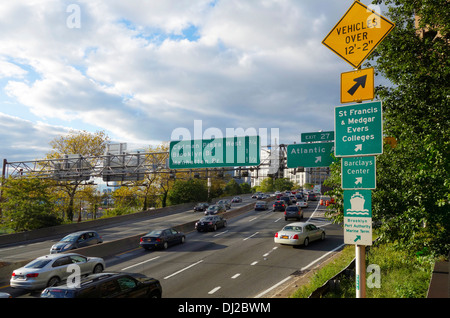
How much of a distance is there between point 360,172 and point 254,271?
10687 millimetres

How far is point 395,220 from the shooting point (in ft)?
33.9

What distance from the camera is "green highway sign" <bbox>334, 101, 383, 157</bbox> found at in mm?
5004

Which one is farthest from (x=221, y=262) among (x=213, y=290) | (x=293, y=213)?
(x=293, y=213)

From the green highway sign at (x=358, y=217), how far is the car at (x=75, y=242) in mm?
19493

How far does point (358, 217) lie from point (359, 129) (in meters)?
1.47

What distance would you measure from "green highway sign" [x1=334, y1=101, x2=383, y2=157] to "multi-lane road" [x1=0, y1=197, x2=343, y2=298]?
768 cm

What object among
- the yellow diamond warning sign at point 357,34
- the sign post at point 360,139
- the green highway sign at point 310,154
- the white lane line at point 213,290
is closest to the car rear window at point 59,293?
the white lane line at point 213,290

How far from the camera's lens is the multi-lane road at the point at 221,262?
1211 cm

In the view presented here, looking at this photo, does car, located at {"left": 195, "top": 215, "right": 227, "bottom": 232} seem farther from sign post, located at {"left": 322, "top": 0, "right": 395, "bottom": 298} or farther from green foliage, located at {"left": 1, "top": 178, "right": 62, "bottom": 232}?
sign post, located at {"left": 322, "top": 0, "right": 395, "bottom": 298}

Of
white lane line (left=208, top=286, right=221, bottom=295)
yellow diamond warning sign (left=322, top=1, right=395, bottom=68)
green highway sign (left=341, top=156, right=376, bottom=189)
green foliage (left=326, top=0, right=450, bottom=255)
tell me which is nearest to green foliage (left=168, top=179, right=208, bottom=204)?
white lane line (left=208, top=286, right=221, bottom=295)

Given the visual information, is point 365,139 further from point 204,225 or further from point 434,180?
point 204,225

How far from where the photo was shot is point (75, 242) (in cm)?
2027

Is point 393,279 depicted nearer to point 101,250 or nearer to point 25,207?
point 101,250

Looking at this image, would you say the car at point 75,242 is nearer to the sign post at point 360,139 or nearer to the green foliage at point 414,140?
the green foliage at point 414,140
